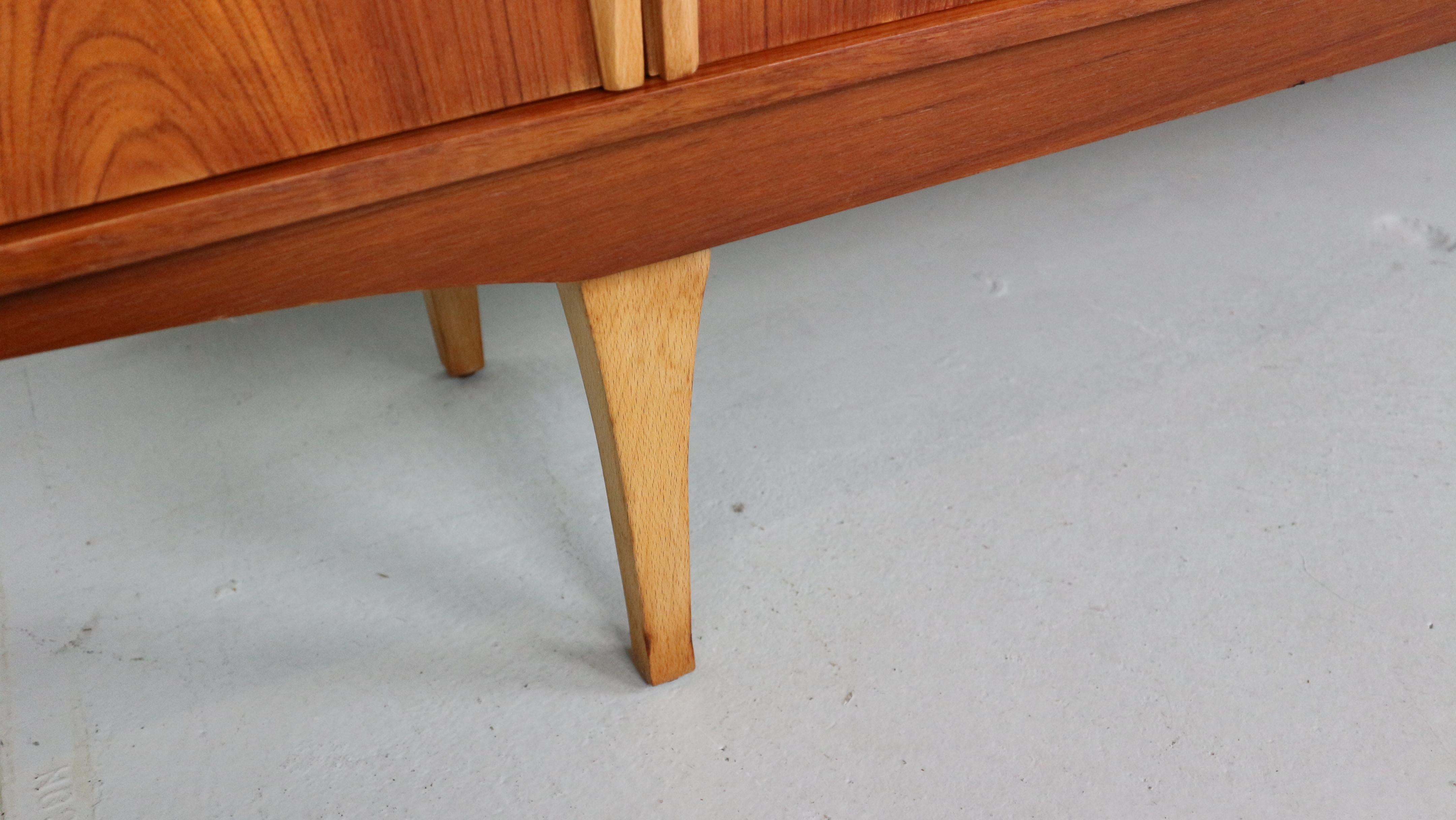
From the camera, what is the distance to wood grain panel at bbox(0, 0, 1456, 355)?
0.63 m

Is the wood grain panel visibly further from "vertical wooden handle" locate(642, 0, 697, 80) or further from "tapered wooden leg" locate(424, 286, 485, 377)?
"tapered wooden leg" locate(424, 286, 485, 377)

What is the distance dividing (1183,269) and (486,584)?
3.34 ft

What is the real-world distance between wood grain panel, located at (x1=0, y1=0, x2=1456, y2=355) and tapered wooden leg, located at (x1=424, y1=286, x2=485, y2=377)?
0.63 m

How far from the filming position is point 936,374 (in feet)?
4.44

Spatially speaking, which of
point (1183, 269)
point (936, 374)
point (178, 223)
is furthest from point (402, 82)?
point (1183, 269)

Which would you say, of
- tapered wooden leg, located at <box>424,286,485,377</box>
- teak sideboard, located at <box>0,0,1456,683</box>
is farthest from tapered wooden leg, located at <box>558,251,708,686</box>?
tapered wooden leg, located at <box>424,286,485,377</box>

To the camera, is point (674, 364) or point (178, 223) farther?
point (674, 364)

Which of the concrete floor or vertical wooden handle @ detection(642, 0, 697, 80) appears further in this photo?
the concrete floor

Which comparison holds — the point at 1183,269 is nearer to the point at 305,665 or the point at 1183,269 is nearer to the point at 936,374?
the point at 936,374

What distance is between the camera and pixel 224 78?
586 mm

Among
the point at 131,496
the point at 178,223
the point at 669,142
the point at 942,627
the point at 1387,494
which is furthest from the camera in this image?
the point at 131,496

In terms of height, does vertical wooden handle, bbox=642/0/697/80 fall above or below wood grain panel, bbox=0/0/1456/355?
above

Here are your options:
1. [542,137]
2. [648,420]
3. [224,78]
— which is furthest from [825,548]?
[224,78]

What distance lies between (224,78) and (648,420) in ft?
1.28
